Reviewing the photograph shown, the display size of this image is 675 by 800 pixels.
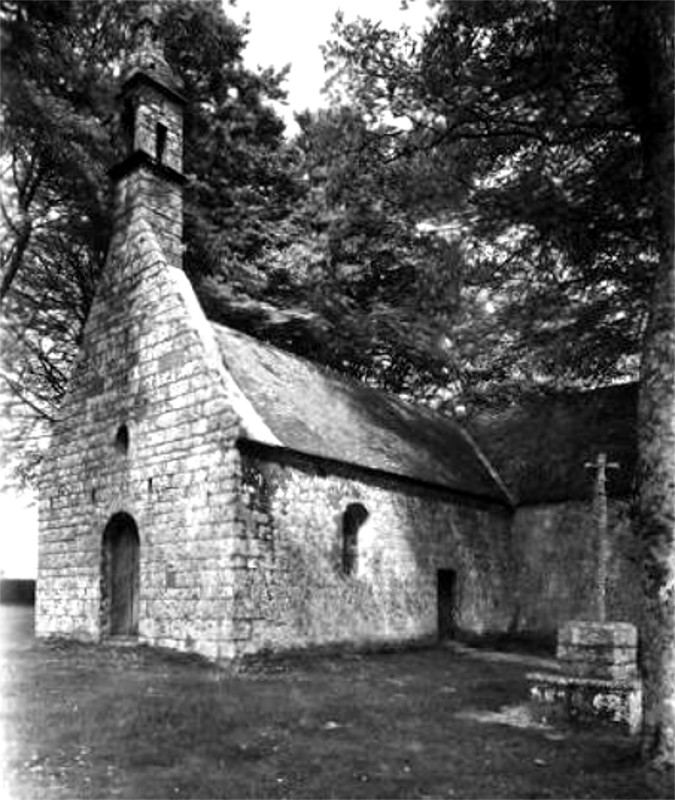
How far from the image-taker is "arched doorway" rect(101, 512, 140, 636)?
55.3 ft

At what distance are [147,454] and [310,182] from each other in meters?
13.5

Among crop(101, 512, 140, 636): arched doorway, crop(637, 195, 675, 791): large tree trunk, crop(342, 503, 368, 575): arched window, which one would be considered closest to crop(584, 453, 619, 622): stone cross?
crop(637, 195, 675, 791): large tree trunk

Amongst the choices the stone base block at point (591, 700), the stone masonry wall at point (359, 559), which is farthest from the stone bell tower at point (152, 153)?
the stone base block at point (591, 700)

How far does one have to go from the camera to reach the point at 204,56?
83.7ft

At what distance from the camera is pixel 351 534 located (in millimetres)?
17562

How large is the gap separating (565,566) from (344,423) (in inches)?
257

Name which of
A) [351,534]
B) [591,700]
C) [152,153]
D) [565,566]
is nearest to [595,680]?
[591,700]

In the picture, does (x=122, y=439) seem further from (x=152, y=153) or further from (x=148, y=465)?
(x=152, y=153)

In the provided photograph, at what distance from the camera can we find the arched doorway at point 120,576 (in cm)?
1684

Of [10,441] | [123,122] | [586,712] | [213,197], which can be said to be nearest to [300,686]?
[586,712]

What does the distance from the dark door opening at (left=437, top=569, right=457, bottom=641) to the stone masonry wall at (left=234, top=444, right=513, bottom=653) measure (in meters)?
0.12

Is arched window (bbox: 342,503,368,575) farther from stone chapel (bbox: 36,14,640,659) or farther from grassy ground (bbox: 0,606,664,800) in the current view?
grassy ground (bbox: 0,606,664,800)

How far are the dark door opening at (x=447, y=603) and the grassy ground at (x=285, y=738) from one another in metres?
5.60

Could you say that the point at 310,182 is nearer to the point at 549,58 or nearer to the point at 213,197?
the point at 213,197
